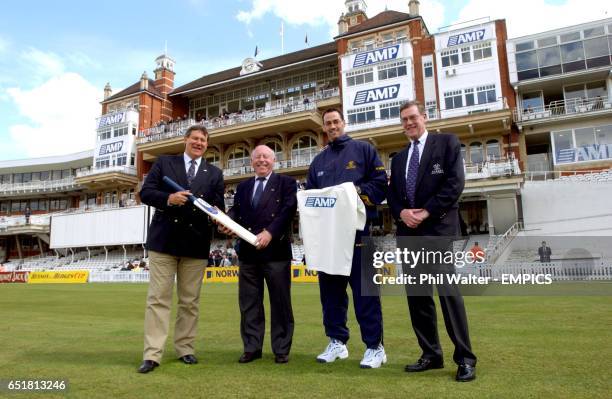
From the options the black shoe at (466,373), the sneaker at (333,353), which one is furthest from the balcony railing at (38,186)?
the black shoe at (466,373)

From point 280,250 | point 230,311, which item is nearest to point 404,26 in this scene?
point 230,311

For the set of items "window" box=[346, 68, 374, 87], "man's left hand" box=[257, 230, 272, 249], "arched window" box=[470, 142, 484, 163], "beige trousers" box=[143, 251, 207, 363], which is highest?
"window" box=[346, 68, 374, 87]

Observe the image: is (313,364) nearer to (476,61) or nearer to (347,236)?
(347,236)

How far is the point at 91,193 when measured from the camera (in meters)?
51.9

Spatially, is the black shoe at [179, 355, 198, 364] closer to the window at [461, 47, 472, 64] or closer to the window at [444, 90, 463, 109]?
the window at [444, 90, 463, 109]

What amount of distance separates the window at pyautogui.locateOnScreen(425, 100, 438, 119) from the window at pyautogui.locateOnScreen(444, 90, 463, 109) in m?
0.89

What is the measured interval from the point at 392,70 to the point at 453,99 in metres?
5.15

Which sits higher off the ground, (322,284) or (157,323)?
(322,284)

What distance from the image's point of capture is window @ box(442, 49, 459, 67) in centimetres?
3209

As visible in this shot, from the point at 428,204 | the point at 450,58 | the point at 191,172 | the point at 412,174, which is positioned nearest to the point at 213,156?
the point at 450,58

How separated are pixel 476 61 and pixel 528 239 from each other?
13653 mm

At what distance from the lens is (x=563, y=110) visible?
101 feet

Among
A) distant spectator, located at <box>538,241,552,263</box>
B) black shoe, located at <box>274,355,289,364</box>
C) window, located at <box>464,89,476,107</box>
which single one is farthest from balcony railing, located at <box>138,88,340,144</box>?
black shoe, located at <box>274,355,289,364</box>

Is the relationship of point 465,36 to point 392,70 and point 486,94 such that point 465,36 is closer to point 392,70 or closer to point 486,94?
point 486,94
